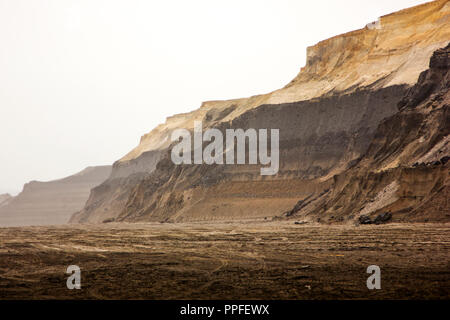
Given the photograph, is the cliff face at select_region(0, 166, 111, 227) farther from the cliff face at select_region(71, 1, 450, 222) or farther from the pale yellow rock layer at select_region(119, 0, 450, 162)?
the pale yellow rock layer at select_region(119, 0, 450, 162)

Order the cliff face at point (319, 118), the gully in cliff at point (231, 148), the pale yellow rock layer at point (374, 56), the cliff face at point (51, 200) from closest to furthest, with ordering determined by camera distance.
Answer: the pale yellow rock layer at point (374, 56)
the cliff face at point (319, 118)
the gully in cliff at point (231, 148)
the cliff face at point (51, 200)

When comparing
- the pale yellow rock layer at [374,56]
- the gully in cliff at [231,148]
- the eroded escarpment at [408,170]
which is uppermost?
the pale yellow rock layer at [374,56]

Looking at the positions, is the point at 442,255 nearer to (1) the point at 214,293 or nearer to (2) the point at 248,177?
(1) the point at 214,293

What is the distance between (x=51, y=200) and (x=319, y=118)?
104 meters

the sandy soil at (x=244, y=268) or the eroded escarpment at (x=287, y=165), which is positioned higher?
the eroded escarpment at (x=287, y=165)

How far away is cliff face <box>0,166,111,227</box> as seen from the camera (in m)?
142

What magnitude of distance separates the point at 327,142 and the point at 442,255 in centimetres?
4875

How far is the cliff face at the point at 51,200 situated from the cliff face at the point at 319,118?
64.3 metres

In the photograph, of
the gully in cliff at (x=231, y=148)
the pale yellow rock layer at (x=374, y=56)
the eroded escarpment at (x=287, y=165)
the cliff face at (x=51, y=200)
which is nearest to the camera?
the pale yellow rock layer at (x=374, y=56)

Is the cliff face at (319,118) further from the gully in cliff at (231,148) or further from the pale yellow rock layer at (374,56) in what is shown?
the gully in cliff at (231,148)

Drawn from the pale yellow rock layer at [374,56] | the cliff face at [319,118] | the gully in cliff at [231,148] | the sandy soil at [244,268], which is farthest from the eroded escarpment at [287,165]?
the sandy soil at [244,268]

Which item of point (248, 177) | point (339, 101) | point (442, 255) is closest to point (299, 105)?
point (339, 101)

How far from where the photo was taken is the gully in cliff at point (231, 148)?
237 feet

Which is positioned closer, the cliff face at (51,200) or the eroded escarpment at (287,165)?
the eroded escarpment at (287,165)
